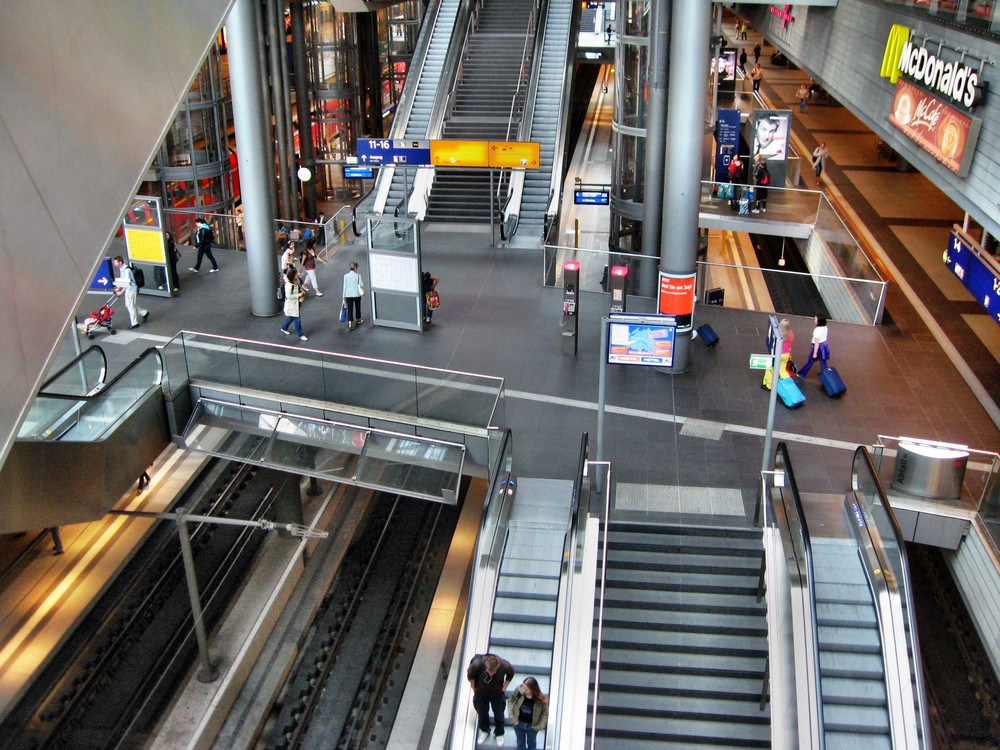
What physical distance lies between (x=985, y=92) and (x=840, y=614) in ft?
23.6

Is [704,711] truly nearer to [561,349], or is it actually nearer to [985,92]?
[561,349]

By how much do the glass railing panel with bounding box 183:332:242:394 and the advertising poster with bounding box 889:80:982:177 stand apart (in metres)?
10.6

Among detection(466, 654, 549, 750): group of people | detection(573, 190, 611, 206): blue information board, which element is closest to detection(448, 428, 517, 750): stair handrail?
detection(466, 654, 549, 750): group of people

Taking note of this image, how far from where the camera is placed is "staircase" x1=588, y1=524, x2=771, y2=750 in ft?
34.3

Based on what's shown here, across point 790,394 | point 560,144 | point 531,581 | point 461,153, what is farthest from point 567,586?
point 560,144

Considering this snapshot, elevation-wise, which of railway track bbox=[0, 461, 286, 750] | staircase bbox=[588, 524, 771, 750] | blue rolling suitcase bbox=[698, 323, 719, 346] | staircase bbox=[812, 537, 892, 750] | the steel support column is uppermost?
the steel support column

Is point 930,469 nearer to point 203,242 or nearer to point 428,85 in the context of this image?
point 203,242

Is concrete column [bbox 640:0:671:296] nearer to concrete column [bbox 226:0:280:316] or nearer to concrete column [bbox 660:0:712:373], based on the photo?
concrete column [bbox 660:0:712:373]

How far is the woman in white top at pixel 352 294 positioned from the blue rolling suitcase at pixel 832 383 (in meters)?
7.74

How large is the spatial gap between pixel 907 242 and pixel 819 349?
28.6ft

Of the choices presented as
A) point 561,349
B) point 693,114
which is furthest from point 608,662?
point 693,114

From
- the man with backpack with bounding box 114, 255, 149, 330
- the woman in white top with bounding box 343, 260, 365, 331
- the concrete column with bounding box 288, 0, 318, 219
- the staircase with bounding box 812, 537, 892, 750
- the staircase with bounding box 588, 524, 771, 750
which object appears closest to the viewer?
the staircase with bounding box 812, 537, 892, 750

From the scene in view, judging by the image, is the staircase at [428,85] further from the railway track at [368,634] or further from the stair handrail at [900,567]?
the stair handrail at [900,567]

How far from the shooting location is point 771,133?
22.5 metres
